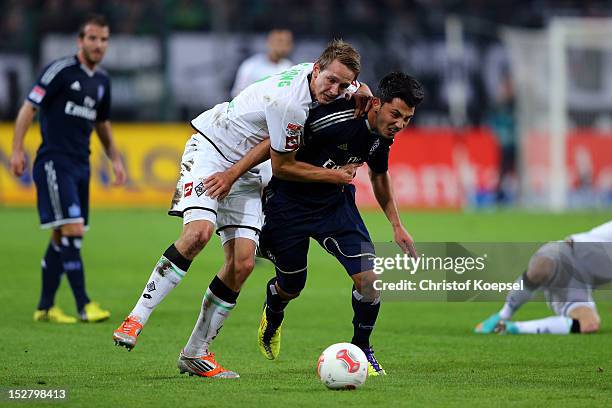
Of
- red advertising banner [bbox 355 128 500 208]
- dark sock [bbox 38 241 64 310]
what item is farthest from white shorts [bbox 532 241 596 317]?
red advertising banner [bbox 355 128 500 208]

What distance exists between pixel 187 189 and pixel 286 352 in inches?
69.4

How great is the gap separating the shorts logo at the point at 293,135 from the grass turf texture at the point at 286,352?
1.43 metres

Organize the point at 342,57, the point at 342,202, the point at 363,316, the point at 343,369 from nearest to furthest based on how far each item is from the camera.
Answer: the point at 343,369 → the point at 342,57 → the point at 363,316 → the point at 342,202

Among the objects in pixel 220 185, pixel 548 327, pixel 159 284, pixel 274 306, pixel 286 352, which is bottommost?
pixel 548 327

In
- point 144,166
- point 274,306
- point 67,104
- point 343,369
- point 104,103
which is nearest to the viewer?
point 343,369

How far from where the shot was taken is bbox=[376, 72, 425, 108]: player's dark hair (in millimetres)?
6945

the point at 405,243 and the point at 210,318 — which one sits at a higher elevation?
the point at 405,243

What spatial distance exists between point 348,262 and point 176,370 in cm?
133

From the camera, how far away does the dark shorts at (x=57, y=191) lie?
32.6 feet

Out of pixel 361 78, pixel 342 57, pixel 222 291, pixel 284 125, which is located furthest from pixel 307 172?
pixel 361 78

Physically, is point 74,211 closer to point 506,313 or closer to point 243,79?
point 506,313

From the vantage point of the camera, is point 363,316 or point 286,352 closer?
point 363,316

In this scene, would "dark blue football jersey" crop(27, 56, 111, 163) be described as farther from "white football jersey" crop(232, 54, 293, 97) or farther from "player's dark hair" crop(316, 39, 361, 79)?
"player's dark hair" crop(316, 39, 361, 79)

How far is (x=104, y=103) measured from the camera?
34.2 ft
